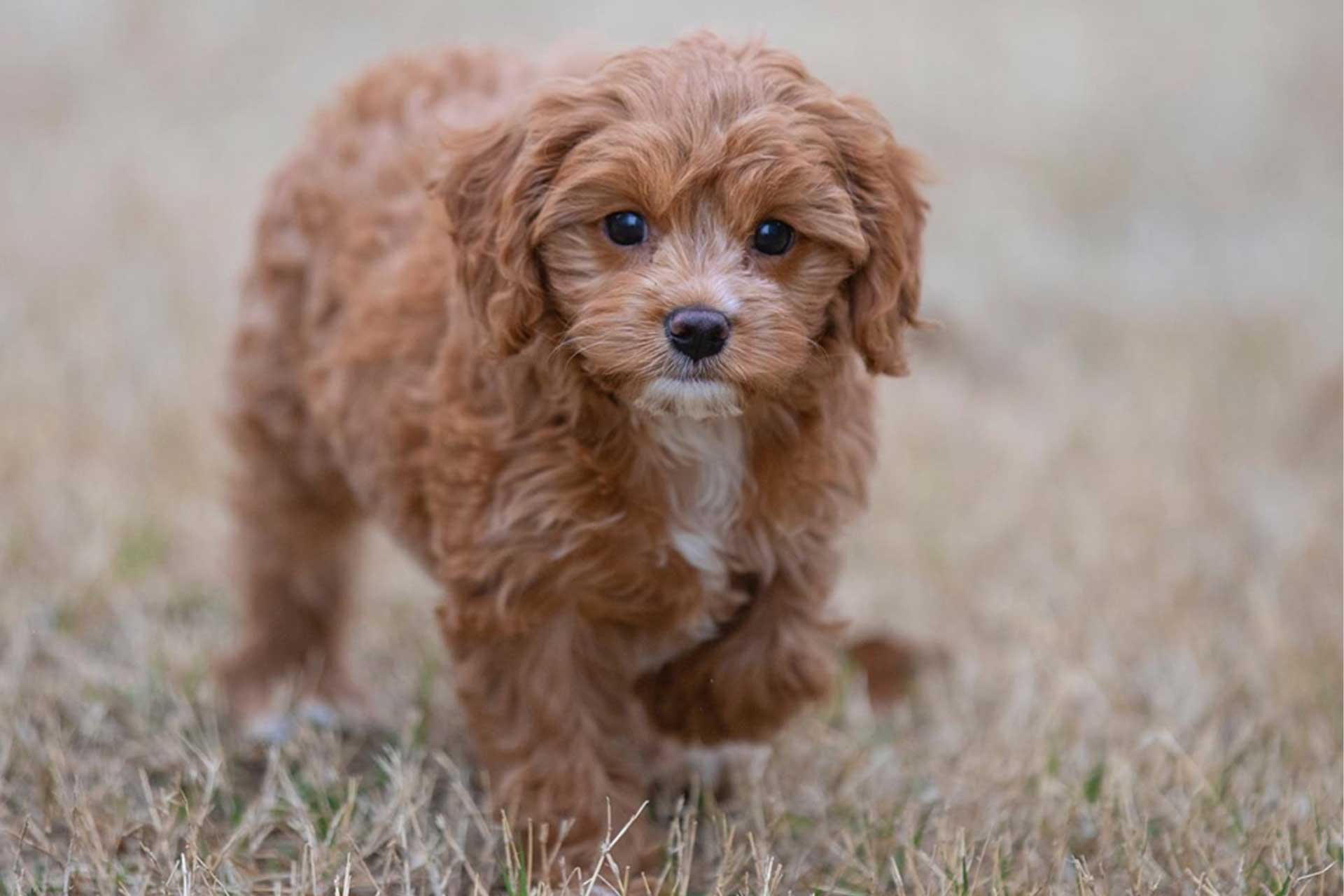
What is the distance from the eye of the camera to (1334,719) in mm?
5316

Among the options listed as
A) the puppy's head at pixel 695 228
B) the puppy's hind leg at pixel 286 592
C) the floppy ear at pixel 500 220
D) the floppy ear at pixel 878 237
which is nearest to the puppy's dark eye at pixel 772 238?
the puppy's head at pixel 695 228

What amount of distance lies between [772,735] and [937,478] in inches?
136

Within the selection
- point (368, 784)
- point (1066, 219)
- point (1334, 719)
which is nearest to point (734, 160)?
point (368, 784)

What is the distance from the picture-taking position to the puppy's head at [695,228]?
3.58 metres

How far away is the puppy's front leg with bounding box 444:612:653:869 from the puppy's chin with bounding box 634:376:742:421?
71cm

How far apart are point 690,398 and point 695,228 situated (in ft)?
1.23

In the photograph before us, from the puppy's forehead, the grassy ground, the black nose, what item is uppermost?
the puppy's forehead

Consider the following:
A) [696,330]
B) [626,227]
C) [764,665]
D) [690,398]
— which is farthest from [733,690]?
[626,227]

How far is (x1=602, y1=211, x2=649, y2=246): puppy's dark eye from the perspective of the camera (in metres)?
3.71

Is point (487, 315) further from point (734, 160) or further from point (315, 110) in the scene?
point (315, 110)

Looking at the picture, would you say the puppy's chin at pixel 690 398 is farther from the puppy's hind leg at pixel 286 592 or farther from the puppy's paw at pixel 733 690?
the puppy's hind leg at pixel 286 592

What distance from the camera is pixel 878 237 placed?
3.87 m

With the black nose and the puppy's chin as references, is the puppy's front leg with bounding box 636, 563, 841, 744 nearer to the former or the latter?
the puppy's chin

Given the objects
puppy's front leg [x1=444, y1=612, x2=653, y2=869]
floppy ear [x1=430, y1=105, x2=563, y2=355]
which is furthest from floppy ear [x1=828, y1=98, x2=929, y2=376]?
puppy's front leg [x1=444, y1=612, x2=653, y2=869]
